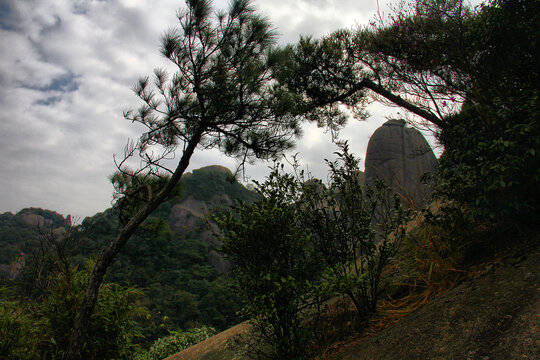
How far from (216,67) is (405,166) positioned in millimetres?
12954

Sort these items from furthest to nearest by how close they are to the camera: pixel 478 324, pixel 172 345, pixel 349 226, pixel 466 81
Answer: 1. pixel 172 345
2. pixel 466 81
3. pixel 349 226
4. pixel 478 324

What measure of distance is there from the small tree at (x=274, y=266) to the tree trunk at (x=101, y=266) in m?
2.24

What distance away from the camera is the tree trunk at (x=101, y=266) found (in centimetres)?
357

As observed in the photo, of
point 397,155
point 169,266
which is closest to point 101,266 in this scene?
point 397,155

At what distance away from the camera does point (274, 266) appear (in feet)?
7.91

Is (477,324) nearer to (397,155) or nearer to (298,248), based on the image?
(298,248)

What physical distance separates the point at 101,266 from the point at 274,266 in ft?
9.26

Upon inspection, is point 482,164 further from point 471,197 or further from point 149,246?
point 149,246

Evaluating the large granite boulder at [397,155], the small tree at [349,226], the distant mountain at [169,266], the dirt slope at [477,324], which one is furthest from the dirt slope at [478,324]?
the large granite boulder at [397,155]

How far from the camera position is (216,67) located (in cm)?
471

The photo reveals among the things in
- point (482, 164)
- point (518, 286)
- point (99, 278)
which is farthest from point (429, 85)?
point (99, 278)

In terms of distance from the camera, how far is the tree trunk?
3.57m

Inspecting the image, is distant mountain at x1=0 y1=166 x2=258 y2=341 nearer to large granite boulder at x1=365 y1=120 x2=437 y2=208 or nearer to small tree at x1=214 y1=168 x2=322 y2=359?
large granite boulder at x1=365 y1=120 x2=437 y2=208

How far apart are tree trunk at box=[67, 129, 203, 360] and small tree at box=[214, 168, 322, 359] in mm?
2242
